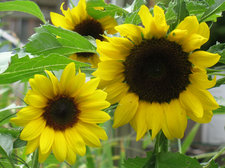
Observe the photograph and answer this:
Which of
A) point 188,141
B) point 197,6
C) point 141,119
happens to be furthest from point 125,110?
point 188,141

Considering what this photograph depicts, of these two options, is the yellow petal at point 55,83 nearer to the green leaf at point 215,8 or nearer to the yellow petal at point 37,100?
the yellow petal at point 37,100

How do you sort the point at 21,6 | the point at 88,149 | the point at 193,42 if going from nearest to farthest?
the point at 193,42
the point at 21,6
the point at 88,149

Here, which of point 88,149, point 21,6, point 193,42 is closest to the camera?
point 193,42

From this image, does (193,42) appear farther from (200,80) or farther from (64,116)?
(64,116)

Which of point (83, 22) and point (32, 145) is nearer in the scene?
point (32, 145)

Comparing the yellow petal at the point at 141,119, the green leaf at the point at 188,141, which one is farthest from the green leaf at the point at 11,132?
the green leaf at the point at 188,141

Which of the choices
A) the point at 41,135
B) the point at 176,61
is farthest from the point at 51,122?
the point at 176,61

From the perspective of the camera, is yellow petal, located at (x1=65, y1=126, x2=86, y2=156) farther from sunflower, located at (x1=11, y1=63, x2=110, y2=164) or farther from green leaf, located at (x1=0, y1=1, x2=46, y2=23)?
green leaf, located at (x1=0, y1=1, x2=46, y2=23)

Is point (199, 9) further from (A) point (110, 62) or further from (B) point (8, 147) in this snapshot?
(B) point (8, 147)
